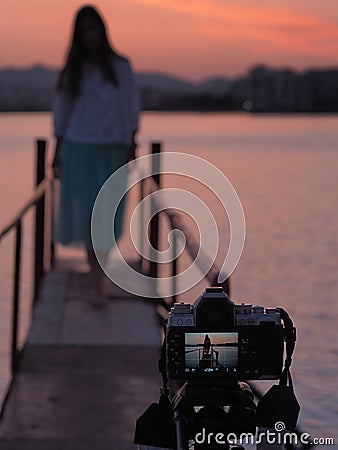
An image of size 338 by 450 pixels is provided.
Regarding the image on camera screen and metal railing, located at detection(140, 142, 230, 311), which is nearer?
the image on camera screen

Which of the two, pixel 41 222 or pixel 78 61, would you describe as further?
pixel 41 222

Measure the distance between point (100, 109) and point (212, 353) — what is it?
11.9ft

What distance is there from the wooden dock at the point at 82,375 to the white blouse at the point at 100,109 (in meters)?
0.92

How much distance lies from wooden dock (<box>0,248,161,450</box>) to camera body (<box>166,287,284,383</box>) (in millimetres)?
1707

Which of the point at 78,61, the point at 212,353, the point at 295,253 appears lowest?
the point at 295,253

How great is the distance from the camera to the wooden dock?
432 cm

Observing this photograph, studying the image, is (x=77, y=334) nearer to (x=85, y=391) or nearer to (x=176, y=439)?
(x=85, y=391)

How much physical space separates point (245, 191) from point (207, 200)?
202 inches

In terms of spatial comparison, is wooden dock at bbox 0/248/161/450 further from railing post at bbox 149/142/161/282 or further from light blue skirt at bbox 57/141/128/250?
railing post at bbox 149/142/161/282

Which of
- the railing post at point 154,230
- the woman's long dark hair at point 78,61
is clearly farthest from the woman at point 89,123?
the railing post at point 154,230

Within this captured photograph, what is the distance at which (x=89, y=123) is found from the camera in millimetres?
6129

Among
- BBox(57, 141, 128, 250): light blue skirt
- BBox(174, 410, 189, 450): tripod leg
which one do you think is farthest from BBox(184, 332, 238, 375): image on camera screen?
BBox(57, 141, 128, 250): light blue skirt

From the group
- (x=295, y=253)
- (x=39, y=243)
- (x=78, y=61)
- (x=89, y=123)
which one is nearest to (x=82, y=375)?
(x=89, y=123)

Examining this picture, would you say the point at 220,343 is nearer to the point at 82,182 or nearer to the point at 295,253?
the point at 82,182
